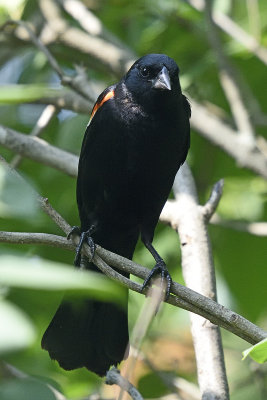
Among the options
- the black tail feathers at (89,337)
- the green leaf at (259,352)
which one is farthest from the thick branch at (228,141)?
the green leaf at (259,352)

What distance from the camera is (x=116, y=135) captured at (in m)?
2.85

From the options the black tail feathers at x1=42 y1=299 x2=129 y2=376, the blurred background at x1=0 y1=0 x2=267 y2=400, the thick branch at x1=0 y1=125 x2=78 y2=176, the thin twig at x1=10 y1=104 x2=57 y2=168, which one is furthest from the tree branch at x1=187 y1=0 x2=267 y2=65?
the black tail feathers at x1=42 y1=299 x2=129 y2=376

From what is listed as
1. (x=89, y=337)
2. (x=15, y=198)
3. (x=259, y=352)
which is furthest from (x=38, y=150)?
(x=15, y=198)

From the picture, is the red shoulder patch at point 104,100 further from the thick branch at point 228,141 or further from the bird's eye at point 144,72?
the thick branch at point 228,141

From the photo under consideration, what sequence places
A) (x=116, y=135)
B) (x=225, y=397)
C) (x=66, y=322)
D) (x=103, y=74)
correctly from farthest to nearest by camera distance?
(x=103, y=74), (x=116, y=135), (x=66, y=322), (x=225, y=397)

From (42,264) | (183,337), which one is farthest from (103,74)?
(42,264)

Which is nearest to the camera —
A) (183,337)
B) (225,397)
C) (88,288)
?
(88,288)

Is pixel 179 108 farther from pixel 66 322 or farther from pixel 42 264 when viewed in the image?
pixel 42 264

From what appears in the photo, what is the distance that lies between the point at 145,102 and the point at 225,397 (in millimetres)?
1391

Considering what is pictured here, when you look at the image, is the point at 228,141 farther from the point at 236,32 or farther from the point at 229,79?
the point at 236,32

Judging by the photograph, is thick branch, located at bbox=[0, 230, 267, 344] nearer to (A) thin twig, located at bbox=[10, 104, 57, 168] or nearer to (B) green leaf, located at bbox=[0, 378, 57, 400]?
(B) green leaf, located at bbox=[0, 378, 57, 400]

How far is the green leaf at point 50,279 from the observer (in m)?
0.66

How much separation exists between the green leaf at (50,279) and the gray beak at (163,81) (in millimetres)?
2218

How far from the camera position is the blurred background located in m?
3.08
